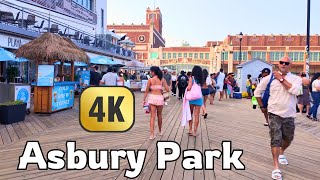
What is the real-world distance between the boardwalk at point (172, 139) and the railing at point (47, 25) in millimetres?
6717

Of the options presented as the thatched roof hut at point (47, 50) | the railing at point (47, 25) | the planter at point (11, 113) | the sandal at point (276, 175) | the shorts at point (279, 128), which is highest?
the railing at point (47, 25)

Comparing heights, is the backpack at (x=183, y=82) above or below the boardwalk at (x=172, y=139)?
above

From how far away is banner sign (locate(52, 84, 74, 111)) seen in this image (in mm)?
10316

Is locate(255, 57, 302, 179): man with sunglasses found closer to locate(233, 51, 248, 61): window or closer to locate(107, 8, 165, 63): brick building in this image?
locate(233, 51, 248, 61): window

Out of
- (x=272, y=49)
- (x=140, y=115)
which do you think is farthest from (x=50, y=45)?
(x=272, y=49)

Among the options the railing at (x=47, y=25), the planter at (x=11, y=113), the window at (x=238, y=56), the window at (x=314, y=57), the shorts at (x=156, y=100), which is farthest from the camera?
the window at (x=314, y=57)

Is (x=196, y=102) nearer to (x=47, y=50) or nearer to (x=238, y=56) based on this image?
(x=47, y=50)

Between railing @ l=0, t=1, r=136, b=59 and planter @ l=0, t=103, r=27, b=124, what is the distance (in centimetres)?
664

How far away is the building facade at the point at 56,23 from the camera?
14.4 m

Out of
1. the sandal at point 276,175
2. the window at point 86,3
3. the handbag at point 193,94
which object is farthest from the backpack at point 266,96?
the window at point 86,3

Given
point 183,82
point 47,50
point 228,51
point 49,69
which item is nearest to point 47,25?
point 183,82

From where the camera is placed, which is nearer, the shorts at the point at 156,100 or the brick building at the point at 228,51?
the shorts at the point at 156,100

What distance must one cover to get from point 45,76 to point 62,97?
1284 millimetres

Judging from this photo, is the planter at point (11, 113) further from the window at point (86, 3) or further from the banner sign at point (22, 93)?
the window at point (86, 3)
